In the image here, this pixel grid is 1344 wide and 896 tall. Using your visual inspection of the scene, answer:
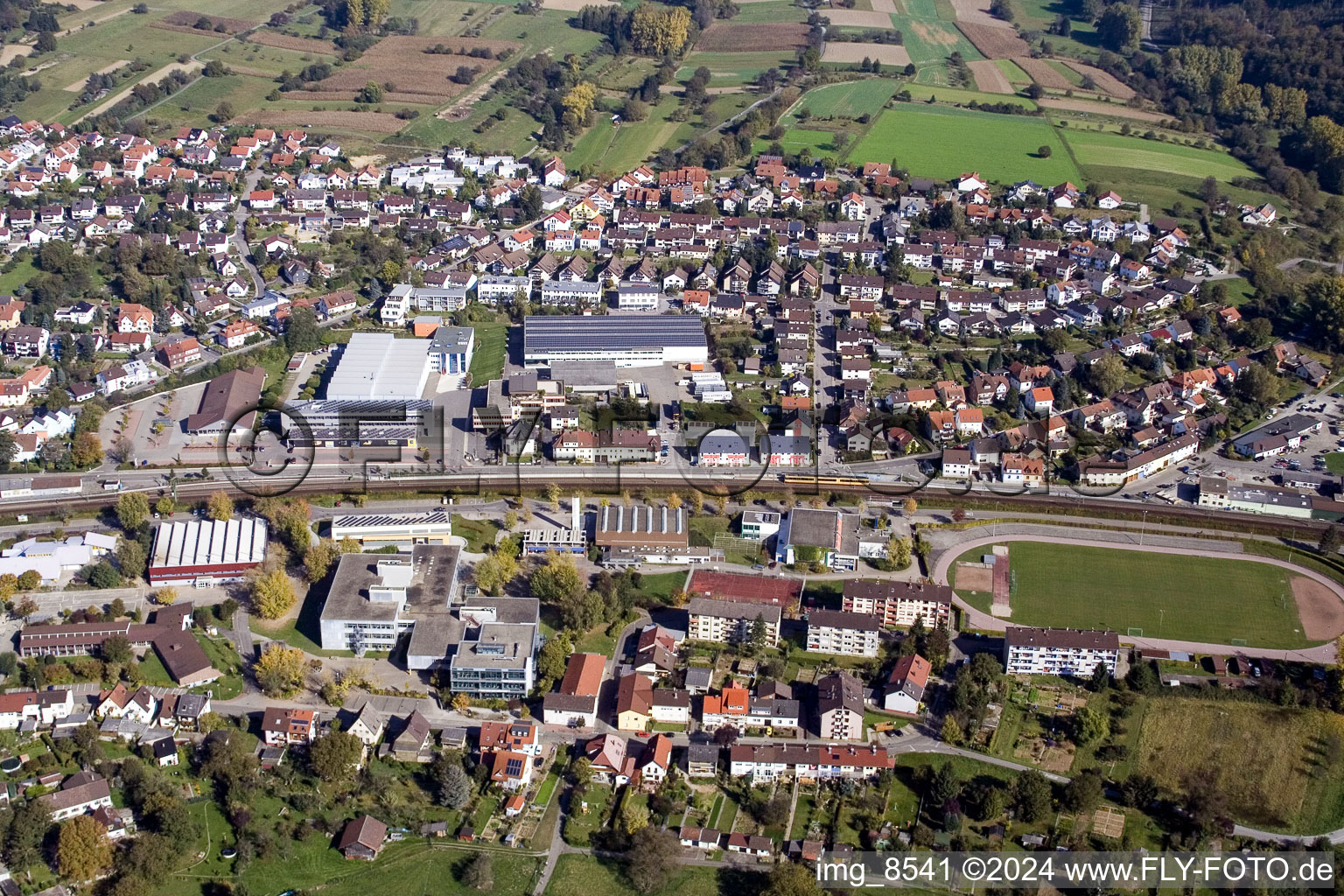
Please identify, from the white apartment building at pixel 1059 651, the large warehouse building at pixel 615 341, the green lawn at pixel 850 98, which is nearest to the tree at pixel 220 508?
the large warehouse building at pixel 615 341

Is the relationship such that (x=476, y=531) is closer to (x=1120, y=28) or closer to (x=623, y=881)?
(x=623, y=881)

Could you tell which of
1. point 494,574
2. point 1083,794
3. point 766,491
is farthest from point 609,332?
point 1083,794

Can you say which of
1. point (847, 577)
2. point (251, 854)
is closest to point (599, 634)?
point (847, 577)

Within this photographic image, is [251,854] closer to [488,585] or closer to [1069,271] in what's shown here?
[488,585]

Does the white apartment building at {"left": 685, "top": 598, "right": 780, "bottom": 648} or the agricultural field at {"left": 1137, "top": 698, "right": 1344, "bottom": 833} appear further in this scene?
the white apartment building at {"left": 685, "top": 598, "right": 780, "bottom": 648}

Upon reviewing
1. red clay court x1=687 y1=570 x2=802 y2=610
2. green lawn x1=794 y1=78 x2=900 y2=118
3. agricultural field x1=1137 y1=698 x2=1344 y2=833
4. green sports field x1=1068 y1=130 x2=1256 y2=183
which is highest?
green lawn x1=794 y1=78 x2=900 y2=118

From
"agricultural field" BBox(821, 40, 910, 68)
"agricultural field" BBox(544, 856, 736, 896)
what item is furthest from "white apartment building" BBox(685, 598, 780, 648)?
"agricultural field" BBox(821, 40, 910, 68)

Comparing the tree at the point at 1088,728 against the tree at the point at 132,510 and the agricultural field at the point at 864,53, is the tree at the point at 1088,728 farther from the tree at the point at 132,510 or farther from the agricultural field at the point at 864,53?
the agricultural field at the point at 864,53

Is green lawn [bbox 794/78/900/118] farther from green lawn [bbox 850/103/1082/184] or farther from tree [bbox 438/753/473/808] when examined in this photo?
tree [bbox 438/753/473/808]
